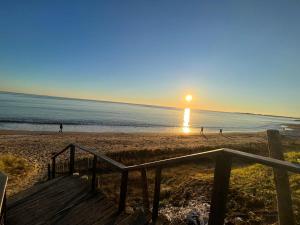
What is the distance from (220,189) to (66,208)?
3.92m

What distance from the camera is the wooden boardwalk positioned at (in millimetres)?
4805

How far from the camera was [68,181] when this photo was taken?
7270mm

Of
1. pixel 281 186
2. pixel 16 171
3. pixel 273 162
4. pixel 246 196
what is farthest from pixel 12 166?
pixel 273 162

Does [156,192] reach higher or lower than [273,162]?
lower

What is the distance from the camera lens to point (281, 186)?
10.2 feet

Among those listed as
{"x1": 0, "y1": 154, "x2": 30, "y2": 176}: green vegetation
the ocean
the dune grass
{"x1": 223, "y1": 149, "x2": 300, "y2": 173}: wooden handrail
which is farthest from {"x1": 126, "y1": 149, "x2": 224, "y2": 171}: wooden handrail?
the ocean

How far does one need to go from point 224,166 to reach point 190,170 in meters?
12.8

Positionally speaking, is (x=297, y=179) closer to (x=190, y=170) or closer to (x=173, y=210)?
(x=173, y=210)

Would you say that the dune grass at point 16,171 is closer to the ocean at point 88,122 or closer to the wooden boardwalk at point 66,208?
the wooden boardwalk at point 66,208

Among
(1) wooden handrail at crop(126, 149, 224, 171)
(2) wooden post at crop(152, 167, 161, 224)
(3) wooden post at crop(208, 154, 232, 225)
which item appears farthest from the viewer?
(2) wooden post at crop(152, 167, 161, 224)

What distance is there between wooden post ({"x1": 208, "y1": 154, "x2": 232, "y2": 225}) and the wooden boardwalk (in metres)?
1.81

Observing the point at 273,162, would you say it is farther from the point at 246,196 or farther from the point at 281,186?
the point at 246,196

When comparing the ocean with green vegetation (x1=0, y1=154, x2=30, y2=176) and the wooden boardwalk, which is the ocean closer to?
green vegetation (x1=0, y1=154, x2=30, y2=176)

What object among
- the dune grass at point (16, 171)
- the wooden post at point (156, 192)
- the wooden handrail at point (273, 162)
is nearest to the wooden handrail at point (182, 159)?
the wooden post at point (156, 192)
